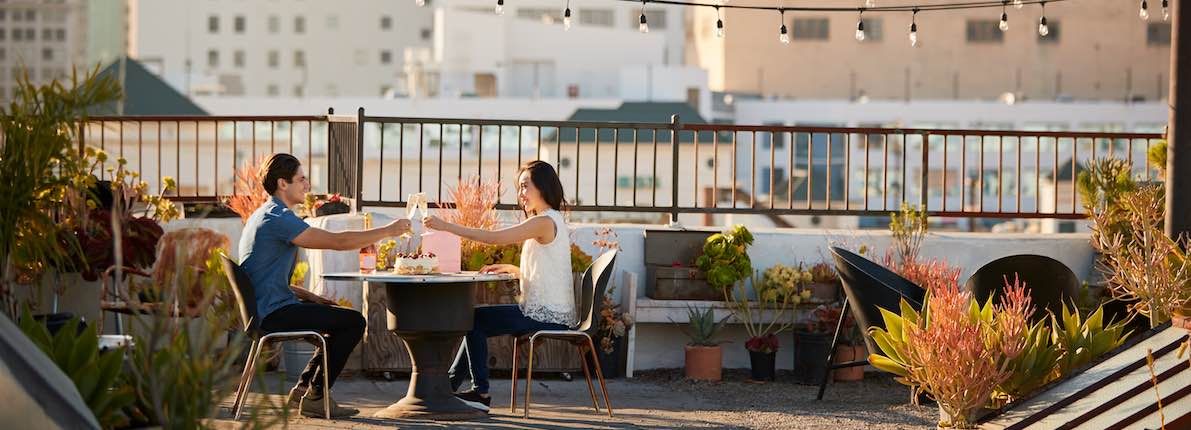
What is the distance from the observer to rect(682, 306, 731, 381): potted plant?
10531 millimetres

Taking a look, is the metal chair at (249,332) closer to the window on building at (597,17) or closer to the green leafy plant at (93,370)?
the green leafy plant at (93,370)

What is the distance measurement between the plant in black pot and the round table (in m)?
2.64

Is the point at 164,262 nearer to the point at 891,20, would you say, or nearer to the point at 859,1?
the point at 859,1

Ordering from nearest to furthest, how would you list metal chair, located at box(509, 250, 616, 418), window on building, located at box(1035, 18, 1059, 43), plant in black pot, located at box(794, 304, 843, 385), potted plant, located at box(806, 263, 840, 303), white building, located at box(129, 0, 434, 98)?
metal chair, located at box(509, 250, 616, 418) < plant in black pot, located at box(794, 304, 843, 385) < potted plant, located at box(806, 263, 840, 303) < window on building, located at box(1035, 18, 1059, 43) < white building, located at box(129, 0, 434, 98)

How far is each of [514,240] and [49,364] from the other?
3387mm

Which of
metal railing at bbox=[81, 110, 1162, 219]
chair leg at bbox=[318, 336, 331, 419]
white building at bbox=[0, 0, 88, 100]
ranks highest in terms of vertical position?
white building at bbox=[0, 0, 88, 100]

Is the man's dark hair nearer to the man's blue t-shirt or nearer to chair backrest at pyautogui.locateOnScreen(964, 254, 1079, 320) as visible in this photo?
the man's blue t-shirt

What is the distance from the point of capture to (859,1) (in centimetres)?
6394

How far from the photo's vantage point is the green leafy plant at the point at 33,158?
19.6 ft

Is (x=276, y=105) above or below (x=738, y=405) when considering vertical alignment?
above

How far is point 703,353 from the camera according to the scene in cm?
1053

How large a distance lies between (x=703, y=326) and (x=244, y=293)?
356 cm

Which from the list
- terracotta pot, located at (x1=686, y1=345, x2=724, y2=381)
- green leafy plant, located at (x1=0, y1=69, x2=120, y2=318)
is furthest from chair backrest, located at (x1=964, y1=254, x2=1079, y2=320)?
green leafy plant, located at (x1=0, y1=69, x2=120, y2=318)

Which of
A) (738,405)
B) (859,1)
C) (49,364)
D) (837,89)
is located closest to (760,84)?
(837,89)
